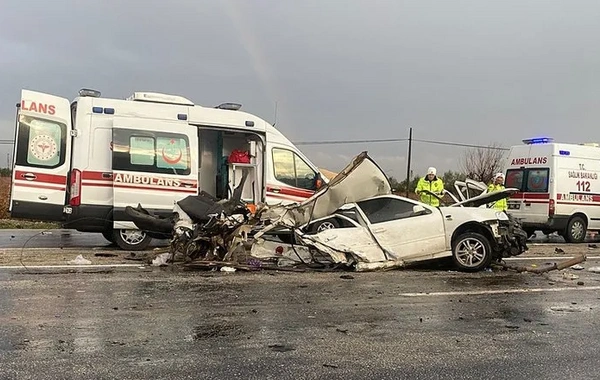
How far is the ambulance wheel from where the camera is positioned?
11305 mm

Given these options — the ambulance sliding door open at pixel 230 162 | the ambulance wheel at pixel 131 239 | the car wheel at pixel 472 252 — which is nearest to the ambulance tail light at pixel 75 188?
the ambulance wheel at pixel 131 239

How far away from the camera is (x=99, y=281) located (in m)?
7.83

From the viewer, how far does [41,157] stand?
418 inches

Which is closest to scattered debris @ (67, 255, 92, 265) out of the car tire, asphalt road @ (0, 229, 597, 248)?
asphalt road @ (0, 229, 597, 248)

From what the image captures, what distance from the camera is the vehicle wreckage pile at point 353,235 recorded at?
30.2 ft

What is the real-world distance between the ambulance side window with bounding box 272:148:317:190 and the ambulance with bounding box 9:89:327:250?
5cm

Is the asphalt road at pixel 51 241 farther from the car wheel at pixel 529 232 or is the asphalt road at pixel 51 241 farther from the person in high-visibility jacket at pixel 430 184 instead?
the car wheel at pixel 529 232

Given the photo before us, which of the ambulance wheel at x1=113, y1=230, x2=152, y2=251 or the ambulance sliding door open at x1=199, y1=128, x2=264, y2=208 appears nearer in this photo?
the ambulance wheel at x1=113, y1=230, x2=152, y2=251

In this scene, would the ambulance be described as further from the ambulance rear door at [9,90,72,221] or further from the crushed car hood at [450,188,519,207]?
the crushed car hood at [450,188,519,207]

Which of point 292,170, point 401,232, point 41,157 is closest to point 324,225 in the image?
point 401,232

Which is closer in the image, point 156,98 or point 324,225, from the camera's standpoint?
point 324,225

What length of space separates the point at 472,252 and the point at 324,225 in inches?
97.2

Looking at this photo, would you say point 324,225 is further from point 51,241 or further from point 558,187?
point 558,187

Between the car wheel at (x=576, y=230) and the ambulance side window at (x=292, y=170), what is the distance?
24.6 ft
